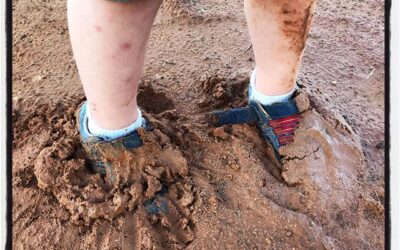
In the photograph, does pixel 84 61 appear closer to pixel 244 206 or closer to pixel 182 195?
pixel 182 195

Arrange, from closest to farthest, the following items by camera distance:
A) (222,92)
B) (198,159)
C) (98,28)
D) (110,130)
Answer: (98,28) < (110,130) < (198,159) < (222,92)

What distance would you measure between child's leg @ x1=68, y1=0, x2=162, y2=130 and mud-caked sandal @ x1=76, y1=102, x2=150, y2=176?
0.09 meters

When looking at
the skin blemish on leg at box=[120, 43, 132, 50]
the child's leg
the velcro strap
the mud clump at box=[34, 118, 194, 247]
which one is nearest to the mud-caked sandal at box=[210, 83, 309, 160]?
the velcro strap

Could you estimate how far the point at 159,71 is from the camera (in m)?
1.71

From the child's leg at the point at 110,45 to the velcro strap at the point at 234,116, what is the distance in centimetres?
36

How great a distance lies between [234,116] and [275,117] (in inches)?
4.9

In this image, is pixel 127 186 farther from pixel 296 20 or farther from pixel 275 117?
pixel 296 20

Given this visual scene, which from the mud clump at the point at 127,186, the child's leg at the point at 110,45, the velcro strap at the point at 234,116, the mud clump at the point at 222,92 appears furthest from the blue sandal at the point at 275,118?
the child's leg at the point at 110,45

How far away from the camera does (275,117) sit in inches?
56.2

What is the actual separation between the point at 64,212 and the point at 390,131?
101 cm

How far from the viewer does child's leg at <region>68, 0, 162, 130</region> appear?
999mm

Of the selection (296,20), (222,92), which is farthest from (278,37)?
(222,92)

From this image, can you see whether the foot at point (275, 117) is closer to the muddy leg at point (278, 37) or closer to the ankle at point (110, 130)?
the muddy leg at point (278, 37)

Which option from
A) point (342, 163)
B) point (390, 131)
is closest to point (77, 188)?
point (342, 163)
